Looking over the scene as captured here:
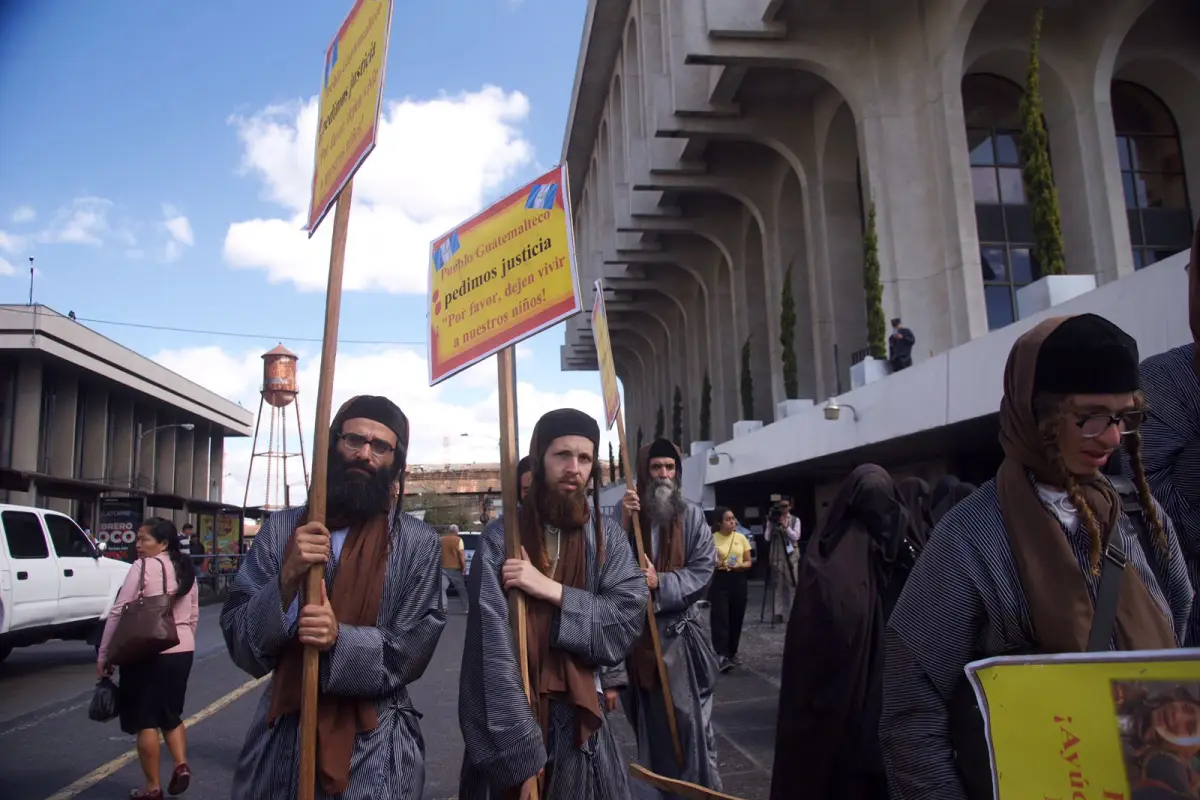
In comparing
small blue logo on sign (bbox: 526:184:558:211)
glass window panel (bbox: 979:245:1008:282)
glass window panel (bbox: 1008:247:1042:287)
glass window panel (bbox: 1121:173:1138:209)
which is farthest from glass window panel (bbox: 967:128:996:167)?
small blue logo on sign (bbox: 526:184:558:211)

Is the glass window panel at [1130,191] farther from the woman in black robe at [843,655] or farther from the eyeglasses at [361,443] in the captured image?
the eyeglasses at [361,443]

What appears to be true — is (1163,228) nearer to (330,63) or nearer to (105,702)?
(330,63)

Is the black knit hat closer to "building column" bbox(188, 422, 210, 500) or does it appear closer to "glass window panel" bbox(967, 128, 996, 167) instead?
"glass window panel" bbox(967, 128, 996, 167)

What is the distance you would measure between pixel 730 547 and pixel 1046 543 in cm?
798

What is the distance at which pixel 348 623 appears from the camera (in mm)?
2721

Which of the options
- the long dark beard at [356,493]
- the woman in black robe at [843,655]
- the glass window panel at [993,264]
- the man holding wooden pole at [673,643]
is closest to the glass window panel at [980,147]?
the glass window panel at [993,264]

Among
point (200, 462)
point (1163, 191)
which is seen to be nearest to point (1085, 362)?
point (1163, 191)

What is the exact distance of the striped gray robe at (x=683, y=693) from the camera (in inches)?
163

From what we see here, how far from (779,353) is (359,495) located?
23118 millimetres

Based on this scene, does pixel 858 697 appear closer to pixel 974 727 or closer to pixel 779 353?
pixel 974 727

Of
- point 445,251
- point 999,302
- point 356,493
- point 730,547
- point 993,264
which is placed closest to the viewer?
point 356,493

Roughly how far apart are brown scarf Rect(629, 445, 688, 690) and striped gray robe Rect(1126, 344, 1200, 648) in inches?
92.6

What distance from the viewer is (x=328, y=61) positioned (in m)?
3.63

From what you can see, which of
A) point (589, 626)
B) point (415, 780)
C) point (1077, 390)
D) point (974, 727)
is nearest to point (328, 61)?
point (589, 626)
